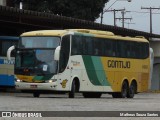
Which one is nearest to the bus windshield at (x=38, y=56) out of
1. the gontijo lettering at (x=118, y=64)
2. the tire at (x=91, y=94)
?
the gontijo lettering at (x=118, y=64)

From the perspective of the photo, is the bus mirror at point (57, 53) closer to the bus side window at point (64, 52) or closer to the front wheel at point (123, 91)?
the bus side window at point (64, 52)

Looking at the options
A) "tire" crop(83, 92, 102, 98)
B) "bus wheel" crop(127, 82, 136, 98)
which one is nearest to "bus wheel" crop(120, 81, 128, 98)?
"bus wheel" crop(127, 82, 136, 98)

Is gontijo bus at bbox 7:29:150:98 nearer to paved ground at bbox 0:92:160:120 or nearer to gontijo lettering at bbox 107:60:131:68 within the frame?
gontijo lettering at bbox 107:60:131:68

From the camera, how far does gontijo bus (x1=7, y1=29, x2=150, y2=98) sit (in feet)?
90.3

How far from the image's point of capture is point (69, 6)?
179 feet

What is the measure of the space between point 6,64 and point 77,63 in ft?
25.8

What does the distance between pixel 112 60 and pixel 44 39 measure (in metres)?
4.98

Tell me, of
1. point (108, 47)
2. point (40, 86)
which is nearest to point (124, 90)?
point (108, 47)

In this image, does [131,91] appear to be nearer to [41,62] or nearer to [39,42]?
[41,62]

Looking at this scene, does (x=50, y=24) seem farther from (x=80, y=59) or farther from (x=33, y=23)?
(x=80, y=59)

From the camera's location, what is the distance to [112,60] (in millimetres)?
31312

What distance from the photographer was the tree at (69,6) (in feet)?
178

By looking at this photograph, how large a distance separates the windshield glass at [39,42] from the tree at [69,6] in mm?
26032

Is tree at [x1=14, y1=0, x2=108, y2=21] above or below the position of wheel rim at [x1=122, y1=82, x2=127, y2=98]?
above
